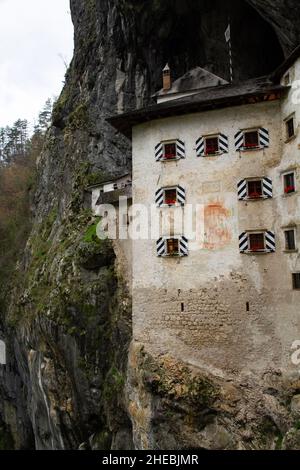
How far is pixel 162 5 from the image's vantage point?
2303 cm

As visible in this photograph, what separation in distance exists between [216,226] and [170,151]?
3721 millimetres

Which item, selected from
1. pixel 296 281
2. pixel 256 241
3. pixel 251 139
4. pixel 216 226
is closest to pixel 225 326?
pixel 296 281

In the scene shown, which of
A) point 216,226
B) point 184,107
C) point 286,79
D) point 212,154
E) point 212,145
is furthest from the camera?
point 184,107

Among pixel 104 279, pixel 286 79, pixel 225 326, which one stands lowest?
pixel 225 326

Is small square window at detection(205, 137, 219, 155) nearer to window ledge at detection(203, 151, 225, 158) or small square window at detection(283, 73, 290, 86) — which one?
window ledge at detection(203, 151, 225, 158)

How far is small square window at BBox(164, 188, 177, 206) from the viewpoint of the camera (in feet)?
57.4

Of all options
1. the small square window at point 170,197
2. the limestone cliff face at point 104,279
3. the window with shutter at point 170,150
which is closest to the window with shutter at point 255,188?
the small square window at point 170,197

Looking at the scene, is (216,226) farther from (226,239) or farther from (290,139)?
(290,139)

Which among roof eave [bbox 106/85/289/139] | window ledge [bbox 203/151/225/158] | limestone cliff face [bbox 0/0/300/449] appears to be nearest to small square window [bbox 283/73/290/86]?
roof eave [bbox 106/85/289/139]

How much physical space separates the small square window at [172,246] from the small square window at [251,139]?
15.1 ft

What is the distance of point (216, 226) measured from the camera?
1680 centimetres

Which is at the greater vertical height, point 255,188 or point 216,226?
point 255,188

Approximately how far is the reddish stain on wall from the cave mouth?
10.8 meters

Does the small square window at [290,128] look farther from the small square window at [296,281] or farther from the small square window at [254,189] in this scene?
the small square window at [296,281]
